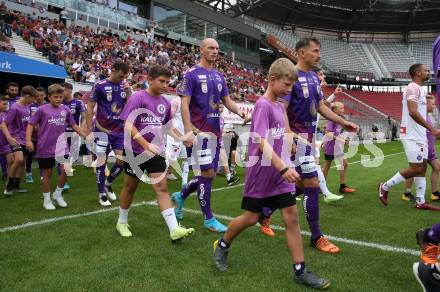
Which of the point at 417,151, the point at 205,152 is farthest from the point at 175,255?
the point at 417,151

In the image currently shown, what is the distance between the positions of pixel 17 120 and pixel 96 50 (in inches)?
615

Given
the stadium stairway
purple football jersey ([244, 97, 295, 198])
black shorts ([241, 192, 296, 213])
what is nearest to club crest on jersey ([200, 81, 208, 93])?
purple football jersey ([244, 97, 295, 198])

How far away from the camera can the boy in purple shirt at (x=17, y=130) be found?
7.41 meters

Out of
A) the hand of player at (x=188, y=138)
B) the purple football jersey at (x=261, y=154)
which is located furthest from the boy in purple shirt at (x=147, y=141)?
the purple football jersey at (x=261, y=154)

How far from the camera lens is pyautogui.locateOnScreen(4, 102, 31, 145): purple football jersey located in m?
7.97

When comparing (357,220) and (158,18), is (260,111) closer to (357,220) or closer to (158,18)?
(357,220)

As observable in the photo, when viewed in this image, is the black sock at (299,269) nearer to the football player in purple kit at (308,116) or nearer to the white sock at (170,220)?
the football player in purple kit at (308,116)

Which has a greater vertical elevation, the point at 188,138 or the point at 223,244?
the point at 188,138

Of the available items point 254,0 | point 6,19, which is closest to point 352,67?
point 254,0

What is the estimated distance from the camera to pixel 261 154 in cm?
341

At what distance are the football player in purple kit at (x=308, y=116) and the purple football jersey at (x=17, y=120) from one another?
605cm

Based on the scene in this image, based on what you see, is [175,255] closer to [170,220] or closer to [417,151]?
[170,220]

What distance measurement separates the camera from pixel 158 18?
120 feet

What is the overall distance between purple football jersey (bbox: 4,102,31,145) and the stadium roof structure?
42.1 metres
